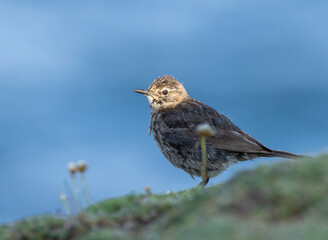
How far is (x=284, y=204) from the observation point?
342 centimetres

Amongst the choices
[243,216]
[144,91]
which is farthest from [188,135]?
[243,216]

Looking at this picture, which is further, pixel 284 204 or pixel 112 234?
pixel 112 234

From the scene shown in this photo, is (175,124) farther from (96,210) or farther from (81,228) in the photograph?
(81,228)

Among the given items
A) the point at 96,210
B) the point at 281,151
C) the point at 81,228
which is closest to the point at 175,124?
the point at 281,151

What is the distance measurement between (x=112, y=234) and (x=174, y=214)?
1.48 ft

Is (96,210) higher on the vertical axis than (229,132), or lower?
lower

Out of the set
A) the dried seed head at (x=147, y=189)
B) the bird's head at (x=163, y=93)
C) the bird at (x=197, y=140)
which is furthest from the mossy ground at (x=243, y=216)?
the bird's head at (x=163, y=93)

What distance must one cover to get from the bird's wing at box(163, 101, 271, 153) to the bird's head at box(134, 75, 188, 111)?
48 cm

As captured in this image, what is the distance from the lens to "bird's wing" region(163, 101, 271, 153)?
9.13 meters

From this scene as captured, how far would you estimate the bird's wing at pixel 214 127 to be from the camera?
9133 millimetres

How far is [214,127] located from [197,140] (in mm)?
513

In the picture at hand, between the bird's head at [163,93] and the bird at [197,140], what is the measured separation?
4cm

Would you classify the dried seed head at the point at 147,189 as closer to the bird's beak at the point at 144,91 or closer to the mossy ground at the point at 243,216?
the mossy ground at the point at 243,216

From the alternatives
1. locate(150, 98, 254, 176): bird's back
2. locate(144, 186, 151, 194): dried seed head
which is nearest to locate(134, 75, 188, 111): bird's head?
locate(150, 98, 254, 176): bird's back
